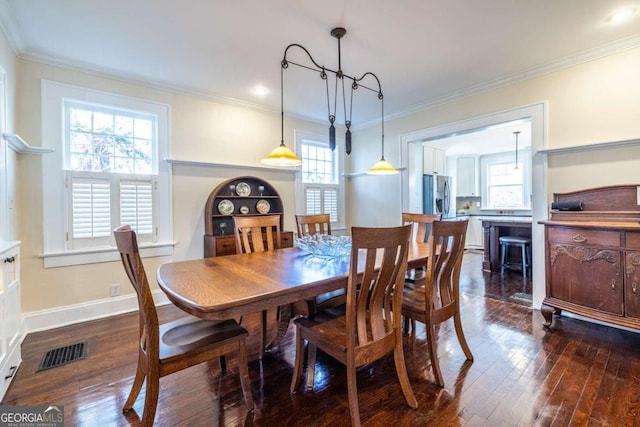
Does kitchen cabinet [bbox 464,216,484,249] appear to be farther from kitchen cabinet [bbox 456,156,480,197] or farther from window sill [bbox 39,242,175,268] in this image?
window sill [bbox 39,242,175,268]

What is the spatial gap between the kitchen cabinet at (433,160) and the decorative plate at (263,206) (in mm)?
3329

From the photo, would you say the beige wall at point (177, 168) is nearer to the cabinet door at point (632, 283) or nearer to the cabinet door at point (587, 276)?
the cabinet door at point (587, 276)

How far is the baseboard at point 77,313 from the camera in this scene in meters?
2.80

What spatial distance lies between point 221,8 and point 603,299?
3.92 metres

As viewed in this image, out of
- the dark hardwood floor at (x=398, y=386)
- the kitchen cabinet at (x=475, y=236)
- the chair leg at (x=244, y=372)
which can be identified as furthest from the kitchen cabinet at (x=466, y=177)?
the chair leg at (x=244, y=372)

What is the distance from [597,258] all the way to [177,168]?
14.7ft

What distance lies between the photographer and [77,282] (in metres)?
3.05

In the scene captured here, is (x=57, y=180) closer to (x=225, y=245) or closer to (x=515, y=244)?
(x=225, y=245)

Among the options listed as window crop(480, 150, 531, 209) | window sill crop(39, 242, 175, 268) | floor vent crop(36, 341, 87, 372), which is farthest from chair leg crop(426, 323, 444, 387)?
window crop(480, 150, 531, 209)

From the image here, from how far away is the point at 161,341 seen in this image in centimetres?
159

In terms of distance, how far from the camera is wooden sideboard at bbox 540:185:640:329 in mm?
2316

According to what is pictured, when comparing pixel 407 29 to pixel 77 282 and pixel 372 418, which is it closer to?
pixel 372 418

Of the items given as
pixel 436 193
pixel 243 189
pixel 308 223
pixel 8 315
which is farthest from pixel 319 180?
pixel 8 315

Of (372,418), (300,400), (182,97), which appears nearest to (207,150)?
(182,97)
